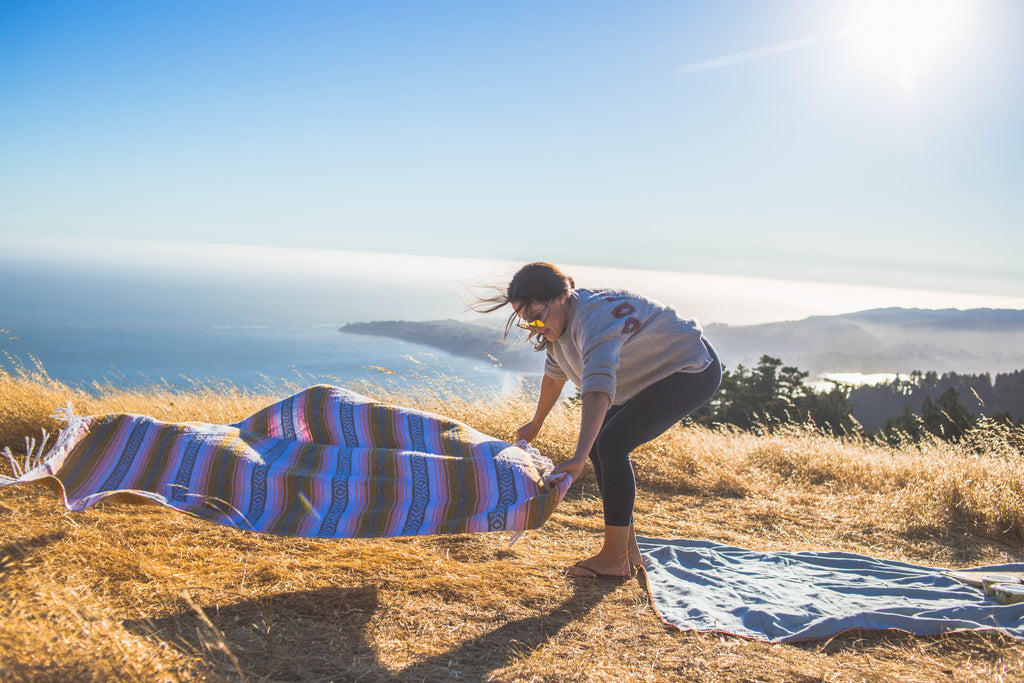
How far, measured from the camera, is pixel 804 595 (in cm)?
301

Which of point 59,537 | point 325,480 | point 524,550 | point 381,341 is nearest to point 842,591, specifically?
point 524,550

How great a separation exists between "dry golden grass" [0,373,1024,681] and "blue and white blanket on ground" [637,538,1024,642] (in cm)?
9

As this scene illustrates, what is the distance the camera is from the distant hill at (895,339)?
218ft

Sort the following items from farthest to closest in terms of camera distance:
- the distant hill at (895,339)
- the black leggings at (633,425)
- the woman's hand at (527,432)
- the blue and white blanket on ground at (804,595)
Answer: the distant hill at (895,339)
the woman's hand at (527,432)
the black leggings at (633,425)
the blue and white blanket on ground at (804,595)

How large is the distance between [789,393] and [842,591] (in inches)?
778

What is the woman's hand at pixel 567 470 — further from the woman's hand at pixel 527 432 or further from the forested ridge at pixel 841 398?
the forested ridge at pixel 841 398

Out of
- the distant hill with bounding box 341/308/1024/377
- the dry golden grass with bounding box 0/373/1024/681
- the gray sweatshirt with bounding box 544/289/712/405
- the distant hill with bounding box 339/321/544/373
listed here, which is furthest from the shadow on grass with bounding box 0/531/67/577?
the distant hill with bounding box 341/308/1024/377

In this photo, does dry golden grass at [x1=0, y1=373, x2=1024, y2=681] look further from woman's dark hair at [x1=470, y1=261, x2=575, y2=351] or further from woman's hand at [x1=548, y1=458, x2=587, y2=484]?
woman's dark hair at [x1=470, y1=261, x2=575, y2=351]

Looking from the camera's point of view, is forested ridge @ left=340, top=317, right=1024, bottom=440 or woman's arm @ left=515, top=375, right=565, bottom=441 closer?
woman's arm @ left=515, top=375, right=565, bottom=441

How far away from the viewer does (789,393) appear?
69.2 ft

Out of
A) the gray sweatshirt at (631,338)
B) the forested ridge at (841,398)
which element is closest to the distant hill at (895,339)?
the forested ridge at (841,398)

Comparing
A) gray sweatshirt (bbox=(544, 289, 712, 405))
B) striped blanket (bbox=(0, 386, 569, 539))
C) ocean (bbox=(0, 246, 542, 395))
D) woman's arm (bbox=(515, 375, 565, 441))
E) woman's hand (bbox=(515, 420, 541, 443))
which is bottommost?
ocean (bbox=(0, 246, 542, 395))

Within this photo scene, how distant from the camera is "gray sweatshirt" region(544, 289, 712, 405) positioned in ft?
9.11

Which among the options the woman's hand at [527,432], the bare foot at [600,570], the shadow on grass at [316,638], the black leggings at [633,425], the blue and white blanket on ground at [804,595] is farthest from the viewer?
the woman's hand at [527,432]
